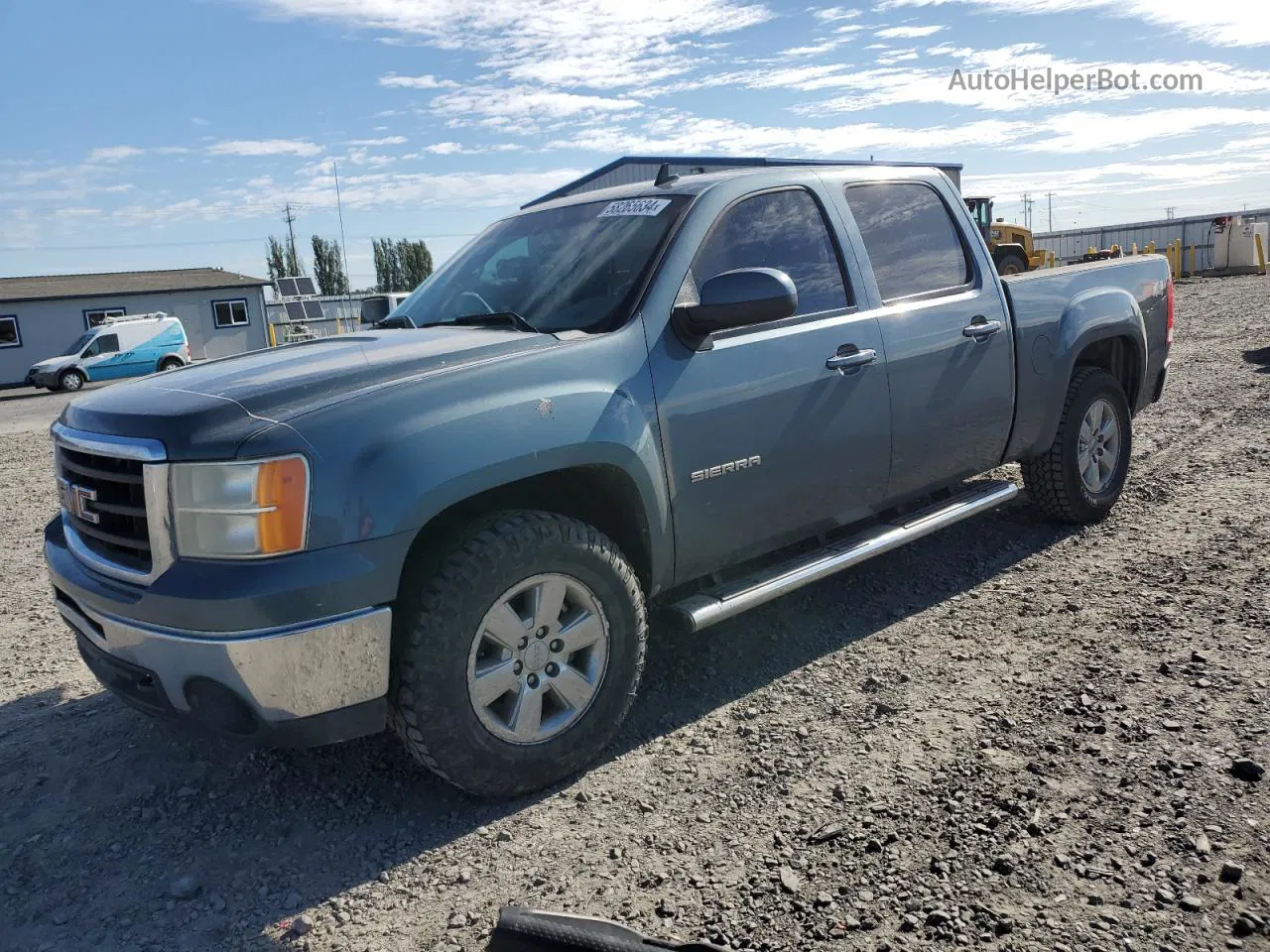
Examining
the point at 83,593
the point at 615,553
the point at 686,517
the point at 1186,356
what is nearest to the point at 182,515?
the point at 83,593

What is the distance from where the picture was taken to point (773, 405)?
11.8ft

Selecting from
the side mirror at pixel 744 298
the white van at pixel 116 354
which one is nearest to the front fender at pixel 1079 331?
the side mirror at pixel 744 298

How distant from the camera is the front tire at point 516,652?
2.80m

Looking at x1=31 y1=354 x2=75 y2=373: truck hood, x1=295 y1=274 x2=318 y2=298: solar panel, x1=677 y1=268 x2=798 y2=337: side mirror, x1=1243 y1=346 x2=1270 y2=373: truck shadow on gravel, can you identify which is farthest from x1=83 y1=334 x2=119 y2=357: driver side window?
x1=677 y1=268 x2=798 y2=337: side mirror

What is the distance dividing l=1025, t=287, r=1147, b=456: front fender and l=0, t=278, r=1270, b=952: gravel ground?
89cm

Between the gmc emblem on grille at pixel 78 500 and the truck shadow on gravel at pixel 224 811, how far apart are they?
3.11 feet

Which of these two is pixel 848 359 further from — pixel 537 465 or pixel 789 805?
pixel 789 805

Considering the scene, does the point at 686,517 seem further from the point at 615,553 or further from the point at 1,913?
the point at 1,913

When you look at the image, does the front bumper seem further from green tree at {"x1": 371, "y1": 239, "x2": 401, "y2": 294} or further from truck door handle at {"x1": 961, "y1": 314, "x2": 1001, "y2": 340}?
green tree at {"x1": 371, "y1": 239, "x2": 401, "y2": 294}

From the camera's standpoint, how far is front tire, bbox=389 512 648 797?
2.80m

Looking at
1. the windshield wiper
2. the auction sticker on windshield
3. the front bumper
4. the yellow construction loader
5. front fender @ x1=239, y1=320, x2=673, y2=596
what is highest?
the yellow construction loader

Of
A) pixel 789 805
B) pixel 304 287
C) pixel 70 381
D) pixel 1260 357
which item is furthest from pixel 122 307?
pixel 789 805

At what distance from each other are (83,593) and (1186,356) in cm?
1281

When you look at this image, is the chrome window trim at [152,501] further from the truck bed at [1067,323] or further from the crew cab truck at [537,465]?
the truck bed at [1067,323]
